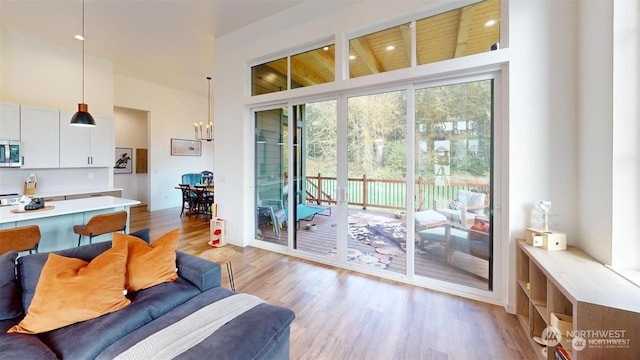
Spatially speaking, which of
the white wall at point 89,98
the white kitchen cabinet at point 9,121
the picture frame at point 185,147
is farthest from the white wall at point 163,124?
the white kitchen cabinet at point 9,121

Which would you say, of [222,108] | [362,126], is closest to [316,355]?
[362,126]

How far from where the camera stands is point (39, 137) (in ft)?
15.0

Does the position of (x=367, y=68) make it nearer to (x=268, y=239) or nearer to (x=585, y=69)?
(x=585, y=69)

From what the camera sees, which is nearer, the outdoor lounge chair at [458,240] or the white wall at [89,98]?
the outdoor lounge chair at [458,240]

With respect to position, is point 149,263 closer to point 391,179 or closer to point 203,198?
point 391,179

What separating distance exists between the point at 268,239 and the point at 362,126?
8.12ft

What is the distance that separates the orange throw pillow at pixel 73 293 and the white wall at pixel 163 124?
6467mm

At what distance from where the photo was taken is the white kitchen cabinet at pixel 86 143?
489cm

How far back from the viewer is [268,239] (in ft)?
14.5

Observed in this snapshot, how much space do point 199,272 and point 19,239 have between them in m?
2.03

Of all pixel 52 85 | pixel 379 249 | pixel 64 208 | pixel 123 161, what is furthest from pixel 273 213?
pixel 123 161

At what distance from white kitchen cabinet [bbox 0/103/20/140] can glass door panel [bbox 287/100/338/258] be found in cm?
464

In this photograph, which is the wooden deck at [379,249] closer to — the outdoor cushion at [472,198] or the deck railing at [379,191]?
the deck railing at [379,191]

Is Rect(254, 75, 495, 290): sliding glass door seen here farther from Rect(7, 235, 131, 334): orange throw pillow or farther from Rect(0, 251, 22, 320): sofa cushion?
Rect(0, 251, 22, 320): sofa cushion
